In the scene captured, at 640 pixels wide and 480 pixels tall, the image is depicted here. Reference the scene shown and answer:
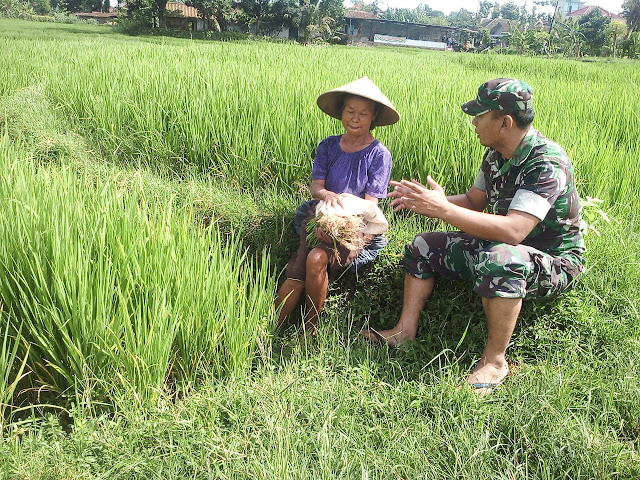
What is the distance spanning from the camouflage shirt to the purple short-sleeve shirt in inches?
18.5

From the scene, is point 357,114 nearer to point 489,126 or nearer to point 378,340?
point 489,126

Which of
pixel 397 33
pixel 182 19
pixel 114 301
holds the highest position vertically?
pixel 397 33

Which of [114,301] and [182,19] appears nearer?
[114,301]

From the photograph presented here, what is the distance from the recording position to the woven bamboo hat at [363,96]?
2.44 m

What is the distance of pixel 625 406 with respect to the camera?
1.83 meters

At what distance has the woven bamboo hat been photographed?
244 cm

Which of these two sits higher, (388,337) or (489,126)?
(489,126)

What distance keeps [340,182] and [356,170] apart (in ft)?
0.32

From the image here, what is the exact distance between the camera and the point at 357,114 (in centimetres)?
249

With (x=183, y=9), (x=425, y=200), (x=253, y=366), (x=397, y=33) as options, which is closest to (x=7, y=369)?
(x=253, y=366)

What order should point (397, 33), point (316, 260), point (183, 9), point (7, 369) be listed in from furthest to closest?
point (397, 33) → point (183, 9) → point (316, 260) → point (7, 369)

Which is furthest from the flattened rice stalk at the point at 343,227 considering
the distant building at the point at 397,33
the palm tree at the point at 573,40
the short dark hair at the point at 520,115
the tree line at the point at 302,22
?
the distant building at the point at 397,33

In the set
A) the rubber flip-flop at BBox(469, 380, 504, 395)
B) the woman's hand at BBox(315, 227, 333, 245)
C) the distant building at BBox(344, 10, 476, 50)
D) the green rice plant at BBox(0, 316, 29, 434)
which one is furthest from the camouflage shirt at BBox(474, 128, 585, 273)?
the distant building at BBox(344, 10, 476, 50)

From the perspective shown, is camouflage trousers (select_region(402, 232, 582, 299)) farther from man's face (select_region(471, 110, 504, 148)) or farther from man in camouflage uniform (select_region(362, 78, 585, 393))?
man's face (select_region(471, 110, 504, 148))
